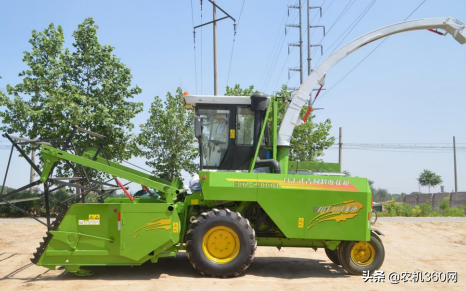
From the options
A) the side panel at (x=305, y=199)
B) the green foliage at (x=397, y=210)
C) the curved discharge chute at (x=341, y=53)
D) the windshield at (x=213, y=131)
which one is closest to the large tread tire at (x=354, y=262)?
the side panel at (x=305, y=199)

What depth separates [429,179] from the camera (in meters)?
59.6

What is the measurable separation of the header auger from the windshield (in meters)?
0.02

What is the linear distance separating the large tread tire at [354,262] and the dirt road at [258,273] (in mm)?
191

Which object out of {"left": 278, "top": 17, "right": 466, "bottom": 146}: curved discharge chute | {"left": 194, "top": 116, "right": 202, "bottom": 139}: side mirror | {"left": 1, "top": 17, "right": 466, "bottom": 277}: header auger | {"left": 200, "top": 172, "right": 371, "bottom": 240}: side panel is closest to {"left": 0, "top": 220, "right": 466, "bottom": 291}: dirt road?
{"left": 1, "top": 17, "right": 466, "bottom": 277}: header auger

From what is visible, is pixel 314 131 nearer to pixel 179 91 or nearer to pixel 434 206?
pixel 179 91

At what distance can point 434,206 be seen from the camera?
34.8m

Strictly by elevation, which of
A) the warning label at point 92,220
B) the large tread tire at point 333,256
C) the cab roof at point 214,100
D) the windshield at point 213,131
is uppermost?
the cab roof at point 214,100

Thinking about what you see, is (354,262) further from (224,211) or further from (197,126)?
(197,126)

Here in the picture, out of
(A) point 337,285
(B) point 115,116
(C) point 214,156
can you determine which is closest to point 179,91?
(B) point 115,116

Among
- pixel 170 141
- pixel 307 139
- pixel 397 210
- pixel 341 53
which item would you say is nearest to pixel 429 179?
pixel 397 210

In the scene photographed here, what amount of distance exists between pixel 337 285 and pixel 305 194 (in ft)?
5.20

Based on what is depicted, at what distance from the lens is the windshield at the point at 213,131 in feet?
29.1

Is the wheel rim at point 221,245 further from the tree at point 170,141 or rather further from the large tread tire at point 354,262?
the tree at point 170,141

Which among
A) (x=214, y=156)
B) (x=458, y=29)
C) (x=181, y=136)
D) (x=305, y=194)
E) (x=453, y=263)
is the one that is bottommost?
(x=453, y=263)
